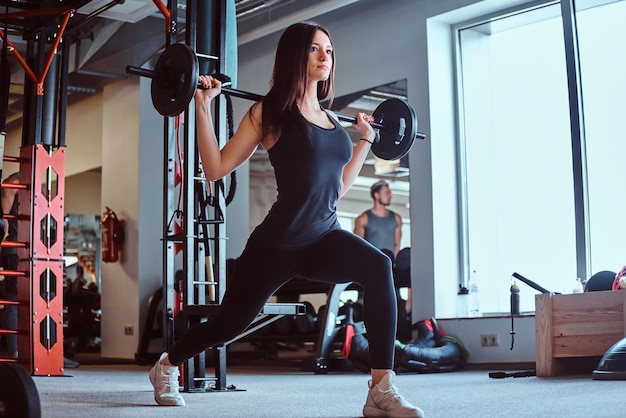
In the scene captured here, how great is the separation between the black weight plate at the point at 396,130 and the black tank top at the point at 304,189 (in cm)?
75

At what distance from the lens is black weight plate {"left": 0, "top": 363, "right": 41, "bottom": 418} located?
72.2 inches

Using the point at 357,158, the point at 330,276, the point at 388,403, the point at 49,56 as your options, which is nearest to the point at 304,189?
the point at 330,276

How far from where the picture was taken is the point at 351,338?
596cm

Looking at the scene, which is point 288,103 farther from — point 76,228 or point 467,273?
point 76,228

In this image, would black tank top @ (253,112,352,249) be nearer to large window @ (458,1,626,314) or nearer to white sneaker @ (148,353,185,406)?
white sneaker @ (148,353,185,406)

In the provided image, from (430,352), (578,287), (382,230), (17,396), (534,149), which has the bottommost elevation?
(430,352)

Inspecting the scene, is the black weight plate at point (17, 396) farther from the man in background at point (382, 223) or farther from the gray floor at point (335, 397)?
the man in background at point (382, 223)

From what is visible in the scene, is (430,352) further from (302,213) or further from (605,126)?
(302,213)

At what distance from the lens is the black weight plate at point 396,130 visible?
332cm

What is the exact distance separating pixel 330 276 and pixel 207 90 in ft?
2.48

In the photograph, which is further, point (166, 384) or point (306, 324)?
point (306, 324)

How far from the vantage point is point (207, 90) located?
9.09 feet

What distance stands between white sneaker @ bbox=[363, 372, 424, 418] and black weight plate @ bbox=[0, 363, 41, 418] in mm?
1021

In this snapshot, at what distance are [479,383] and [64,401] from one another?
7.15ft
